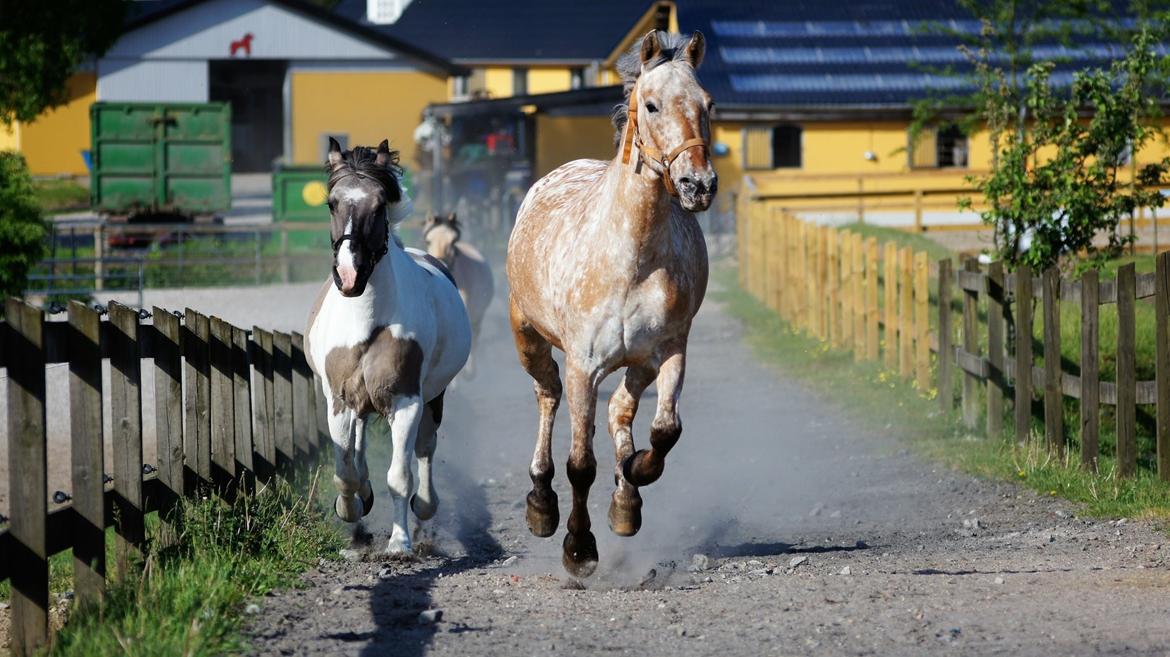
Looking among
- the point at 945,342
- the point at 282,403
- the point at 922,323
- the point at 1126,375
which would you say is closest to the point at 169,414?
the point at 282,403

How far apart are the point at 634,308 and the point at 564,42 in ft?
153

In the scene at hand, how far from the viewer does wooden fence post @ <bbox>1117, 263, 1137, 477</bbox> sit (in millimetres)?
8883

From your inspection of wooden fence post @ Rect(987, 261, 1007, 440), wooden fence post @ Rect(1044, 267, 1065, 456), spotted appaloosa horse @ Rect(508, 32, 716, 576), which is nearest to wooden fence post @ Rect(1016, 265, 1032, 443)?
wooden fence post @ Rect(1044, 267, 1065, 456)

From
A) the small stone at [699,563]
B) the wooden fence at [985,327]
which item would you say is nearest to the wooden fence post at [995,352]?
the wooden fence at [985,327]

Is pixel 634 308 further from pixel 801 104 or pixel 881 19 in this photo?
pixel 881 19

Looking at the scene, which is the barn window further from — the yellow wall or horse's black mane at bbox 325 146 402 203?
horse's black mane at bbox 325 146 402 203

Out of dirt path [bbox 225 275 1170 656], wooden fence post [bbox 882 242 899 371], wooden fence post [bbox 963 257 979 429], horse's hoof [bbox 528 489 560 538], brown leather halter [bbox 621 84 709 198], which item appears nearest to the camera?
dirt path [bbox 225 275 1170 656]

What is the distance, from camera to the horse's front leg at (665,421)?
6.82 m

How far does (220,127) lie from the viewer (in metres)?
30.1

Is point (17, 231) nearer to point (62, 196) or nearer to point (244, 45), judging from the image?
point (62, 196)

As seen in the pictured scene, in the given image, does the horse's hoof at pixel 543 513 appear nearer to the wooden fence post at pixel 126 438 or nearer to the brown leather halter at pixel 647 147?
the brown leather halter at pixel 647 147

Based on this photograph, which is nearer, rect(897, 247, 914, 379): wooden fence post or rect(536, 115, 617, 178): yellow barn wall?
rect(897, 247, 914, 379): wooden fence post

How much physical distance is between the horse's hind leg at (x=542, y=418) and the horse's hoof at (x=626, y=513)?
417 millimetres

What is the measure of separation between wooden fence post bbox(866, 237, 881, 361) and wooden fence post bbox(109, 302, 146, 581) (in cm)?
996
